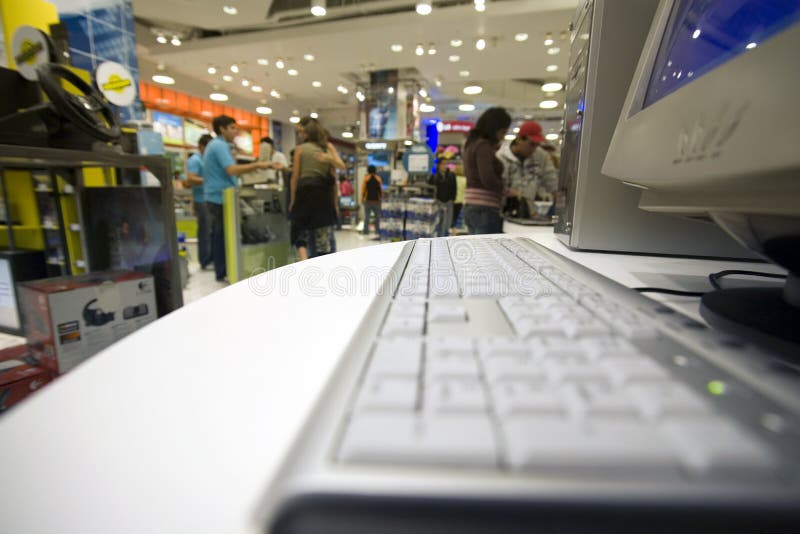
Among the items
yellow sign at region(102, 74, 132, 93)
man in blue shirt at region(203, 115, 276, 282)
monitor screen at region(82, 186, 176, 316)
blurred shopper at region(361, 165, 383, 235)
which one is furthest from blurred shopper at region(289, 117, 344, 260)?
blurred shopper at region(361, 165, 383, 235)

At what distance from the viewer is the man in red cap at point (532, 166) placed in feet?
7.87

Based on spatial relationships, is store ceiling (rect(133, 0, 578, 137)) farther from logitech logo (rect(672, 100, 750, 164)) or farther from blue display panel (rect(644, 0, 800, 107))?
logitech logo (rect(672, 100, 750, 164))

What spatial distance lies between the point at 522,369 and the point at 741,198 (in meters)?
0.29

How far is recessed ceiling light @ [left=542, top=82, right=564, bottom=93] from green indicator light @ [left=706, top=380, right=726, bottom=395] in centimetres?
816

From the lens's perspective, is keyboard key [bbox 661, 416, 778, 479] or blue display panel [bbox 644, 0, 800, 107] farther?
blue display panel [bbox 644, 0, 800, 107]

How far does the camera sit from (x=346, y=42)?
516 centimetres

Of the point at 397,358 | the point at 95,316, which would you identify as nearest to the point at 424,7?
the point at 95,316

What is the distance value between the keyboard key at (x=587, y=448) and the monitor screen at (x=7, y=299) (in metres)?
2.16

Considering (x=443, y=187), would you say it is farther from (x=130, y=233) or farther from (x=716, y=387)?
(x=716, y=387)

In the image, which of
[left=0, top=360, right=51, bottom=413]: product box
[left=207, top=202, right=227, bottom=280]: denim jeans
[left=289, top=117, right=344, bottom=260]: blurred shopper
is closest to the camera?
[left=0, top=360, right=51, bottom=413]: product box

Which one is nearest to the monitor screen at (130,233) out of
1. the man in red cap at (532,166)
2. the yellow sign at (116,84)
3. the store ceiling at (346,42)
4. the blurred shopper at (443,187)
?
the yellow sign at (116,84)

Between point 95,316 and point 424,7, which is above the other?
point 424,7

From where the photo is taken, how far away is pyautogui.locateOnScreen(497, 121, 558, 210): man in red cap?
94.4 inches

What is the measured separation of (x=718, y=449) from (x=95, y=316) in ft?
5.26
